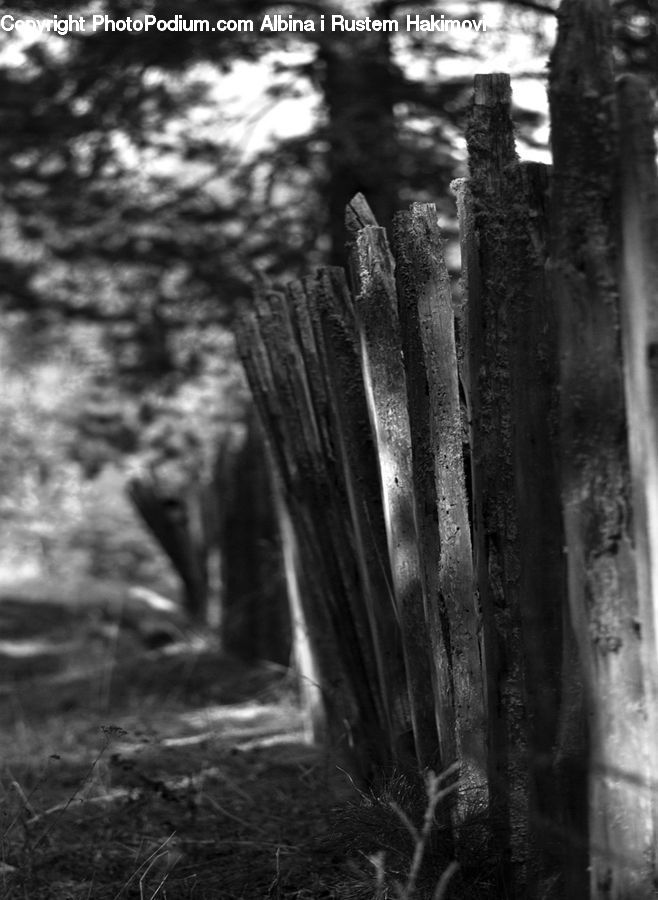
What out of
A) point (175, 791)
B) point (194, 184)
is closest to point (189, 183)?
point (194, 184)

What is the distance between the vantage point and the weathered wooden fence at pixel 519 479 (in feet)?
5.98

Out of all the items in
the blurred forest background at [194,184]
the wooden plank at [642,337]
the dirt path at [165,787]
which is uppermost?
the blurred forest background at [194,184]

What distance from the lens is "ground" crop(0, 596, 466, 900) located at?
2.58m

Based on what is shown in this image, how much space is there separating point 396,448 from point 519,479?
1.48ft

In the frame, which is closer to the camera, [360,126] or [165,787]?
[165,787]

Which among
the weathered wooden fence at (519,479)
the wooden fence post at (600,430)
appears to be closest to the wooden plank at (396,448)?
the weathered wooden fence at (519,479)

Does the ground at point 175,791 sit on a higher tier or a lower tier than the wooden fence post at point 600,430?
lower

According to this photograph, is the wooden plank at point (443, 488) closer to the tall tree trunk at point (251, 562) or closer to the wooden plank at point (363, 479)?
the wooden plank at point (363, 479)

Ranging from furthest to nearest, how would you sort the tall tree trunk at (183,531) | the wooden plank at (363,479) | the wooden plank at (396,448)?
the tall tree trunk at (183,531)
the wooden plank at (363,479)
the wooden plank at (396,448)

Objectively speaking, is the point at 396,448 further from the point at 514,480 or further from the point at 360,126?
the point at 360,126

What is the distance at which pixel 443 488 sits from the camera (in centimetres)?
232

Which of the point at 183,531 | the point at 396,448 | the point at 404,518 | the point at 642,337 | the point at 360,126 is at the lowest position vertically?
the point at 183,531

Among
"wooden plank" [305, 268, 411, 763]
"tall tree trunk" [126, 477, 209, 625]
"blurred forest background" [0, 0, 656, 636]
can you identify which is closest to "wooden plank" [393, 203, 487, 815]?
"wooden plank" [305, 268, 411, 763]

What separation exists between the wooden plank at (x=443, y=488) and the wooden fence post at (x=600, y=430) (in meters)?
0.46
